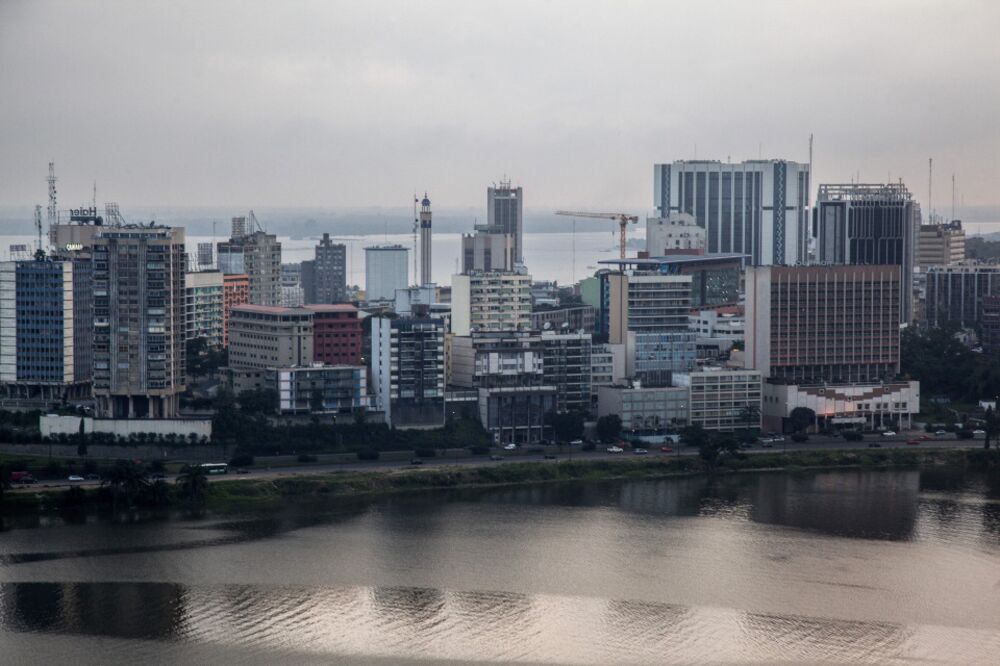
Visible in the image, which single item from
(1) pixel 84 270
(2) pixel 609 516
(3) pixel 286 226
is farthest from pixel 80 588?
(3) pixel 286 226

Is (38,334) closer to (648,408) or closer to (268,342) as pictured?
(268,342)

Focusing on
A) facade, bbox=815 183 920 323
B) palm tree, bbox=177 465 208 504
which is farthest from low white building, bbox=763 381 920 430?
facade, bbox=815 183 920 323

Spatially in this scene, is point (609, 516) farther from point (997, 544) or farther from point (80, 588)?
point (80, 588)

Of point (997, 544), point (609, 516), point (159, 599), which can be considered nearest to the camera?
point (159, 599)

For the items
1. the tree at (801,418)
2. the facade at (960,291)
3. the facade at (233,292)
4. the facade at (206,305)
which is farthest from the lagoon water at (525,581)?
the facade at (960,291)

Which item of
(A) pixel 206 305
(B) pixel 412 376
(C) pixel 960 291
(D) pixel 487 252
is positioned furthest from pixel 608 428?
(D) pixel 487 252
